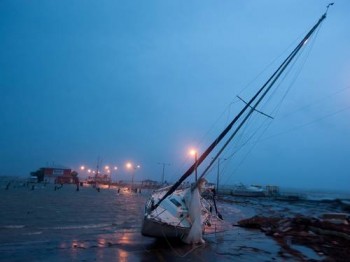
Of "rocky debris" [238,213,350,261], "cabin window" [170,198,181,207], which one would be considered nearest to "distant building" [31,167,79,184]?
"rocky debris" [238,213,350,261]

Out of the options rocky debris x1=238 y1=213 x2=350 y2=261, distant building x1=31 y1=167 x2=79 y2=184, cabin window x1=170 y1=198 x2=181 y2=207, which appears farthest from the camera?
distant building x1=31 y1=167 x2=79 y2=184

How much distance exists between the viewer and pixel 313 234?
2334 cm

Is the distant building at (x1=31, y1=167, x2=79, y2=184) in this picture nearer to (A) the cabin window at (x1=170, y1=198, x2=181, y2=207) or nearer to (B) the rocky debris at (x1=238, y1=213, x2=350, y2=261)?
(B) the rocky debris at (x1=238, y1=213, x2=350, y2=261)

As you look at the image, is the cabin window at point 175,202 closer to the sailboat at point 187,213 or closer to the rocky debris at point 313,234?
the sailboat at point 187,213

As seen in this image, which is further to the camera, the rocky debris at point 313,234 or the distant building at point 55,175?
the distant building at point 55,175

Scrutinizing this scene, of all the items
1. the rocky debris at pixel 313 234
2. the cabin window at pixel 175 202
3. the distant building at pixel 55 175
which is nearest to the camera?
the rocky debris at pixel 313 234

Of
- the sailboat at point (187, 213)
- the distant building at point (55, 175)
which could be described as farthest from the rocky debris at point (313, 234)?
the distant building at point (55, 175)

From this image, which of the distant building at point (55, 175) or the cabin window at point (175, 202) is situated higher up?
the distant building at point (55, 175)

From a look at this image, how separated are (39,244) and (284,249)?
1439cm

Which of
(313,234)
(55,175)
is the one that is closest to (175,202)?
(313,234)

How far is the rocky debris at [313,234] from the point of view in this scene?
18.1 metres

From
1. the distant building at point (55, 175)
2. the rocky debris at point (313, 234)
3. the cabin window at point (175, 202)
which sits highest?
the distant building at point (55, 175)

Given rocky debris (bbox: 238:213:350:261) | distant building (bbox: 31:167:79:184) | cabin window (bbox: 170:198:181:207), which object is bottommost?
rocky debris (bbox: 238:213:350:261)

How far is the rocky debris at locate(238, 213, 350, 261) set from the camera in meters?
18.1
